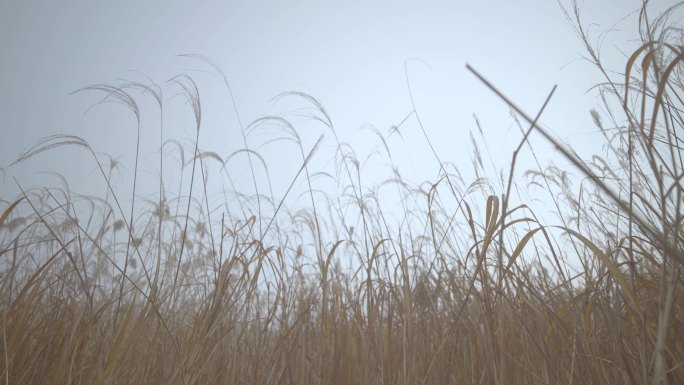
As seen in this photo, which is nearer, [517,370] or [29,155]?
[517,370]

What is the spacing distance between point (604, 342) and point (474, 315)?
0.92 meters

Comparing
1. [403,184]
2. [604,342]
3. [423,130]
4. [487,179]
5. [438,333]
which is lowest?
[604,342]

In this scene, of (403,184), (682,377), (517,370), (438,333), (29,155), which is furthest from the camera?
(403,184)

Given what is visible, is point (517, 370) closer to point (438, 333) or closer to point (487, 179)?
point (438, 333)

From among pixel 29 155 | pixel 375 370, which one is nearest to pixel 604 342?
pixel 375 370

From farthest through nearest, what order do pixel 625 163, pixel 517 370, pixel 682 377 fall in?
pixel 625 163
pixel 517 370
pixel 682 377

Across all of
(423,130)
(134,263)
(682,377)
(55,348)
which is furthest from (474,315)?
(134,263)

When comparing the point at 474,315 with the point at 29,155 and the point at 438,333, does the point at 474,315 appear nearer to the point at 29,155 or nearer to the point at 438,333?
the point at 438,333

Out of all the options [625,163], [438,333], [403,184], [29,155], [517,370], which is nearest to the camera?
[517,370]

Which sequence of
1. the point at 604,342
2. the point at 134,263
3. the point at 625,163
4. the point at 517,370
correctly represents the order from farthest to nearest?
1. the point at 134,263
2. the point at 625,163
3. the point at 517,370
4. the point at 604,342

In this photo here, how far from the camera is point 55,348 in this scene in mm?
1330

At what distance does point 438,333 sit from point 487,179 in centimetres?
118

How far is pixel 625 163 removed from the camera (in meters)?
2.33

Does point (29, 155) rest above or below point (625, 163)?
below
